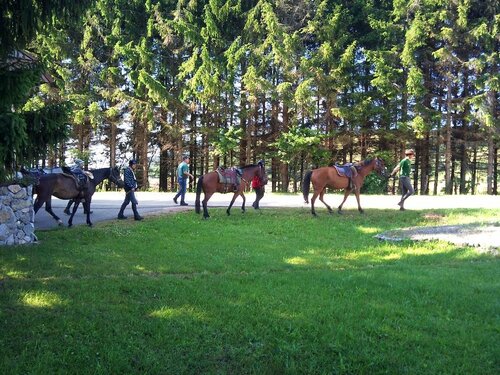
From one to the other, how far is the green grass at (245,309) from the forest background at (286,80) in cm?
1982

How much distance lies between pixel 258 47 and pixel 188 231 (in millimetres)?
21321

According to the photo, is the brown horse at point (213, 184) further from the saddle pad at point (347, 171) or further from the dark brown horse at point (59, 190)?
the dark brown horse at point (59, 190)

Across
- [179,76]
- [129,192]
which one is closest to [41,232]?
[129,192]

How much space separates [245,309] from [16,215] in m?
6.29

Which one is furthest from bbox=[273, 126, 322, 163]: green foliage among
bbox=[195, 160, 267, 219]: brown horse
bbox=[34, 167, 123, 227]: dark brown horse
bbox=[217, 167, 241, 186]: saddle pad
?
bbox=[34, 167, 123, 227]: dark brown horse

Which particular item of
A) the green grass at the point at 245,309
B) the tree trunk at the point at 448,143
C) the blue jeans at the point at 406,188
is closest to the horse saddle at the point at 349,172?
the blue jeans at the point at 406,188

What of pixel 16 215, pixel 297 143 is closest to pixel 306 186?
pixel 16 215

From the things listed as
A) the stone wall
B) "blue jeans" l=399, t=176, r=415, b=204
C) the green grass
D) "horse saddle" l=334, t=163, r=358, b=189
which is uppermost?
"horse saddle" l=334, t=163, r=358, b=189

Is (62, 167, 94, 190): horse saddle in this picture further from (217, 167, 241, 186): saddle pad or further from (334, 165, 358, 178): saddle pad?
(334, 165, 358, 178): saddle pad

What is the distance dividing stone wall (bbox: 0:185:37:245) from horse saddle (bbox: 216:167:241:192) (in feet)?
20.8

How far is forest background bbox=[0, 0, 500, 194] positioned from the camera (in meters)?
28.8

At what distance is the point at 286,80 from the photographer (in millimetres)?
30766

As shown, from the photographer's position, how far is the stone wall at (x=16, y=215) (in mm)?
9211

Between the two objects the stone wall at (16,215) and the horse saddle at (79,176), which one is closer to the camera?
the stone wall at (16,215)
